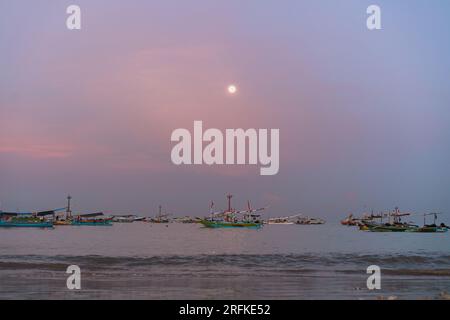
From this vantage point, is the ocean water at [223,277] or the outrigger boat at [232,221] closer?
the ocean water at [223,277]

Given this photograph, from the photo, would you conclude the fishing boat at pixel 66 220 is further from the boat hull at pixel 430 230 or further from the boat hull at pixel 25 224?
the boat hull at pixel 430 230

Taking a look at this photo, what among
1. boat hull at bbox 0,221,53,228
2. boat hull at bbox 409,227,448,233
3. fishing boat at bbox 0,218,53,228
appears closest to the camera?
boat hull at bbox 0,221,53,228

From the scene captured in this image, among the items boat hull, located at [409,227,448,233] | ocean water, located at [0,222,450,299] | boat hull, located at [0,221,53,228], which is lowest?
boat hull, located at [409,227,448,233]

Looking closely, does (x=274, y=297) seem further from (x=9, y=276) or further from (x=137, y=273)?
(x=9, y=276)

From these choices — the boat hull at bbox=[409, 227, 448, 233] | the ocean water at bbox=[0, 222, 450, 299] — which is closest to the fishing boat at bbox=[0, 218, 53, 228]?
the ocean water at bbox=[0, 222, 450, 299]

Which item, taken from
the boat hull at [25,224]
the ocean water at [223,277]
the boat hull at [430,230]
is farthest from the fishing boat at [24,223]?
the boat hull at [430,230]

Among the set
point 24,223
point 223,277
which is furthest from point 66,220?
point 223,277

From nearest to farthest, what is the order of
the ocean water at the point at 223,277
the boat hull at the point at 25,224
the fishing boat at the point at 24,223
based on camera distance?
1. the ocean water at the point at 223,277
2. the boat hull at the point at 25,224
3. the fishing boat at the point at 24,223

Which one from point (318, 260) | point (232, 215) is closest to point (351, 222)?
point (232, 215)

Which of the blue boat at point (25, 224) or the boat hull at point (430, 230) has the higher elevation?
the blue boat at point (25, 224)

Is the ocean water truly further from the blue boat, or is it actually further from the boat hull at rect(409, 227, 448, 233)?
the boat hull at rect(409, 227, 448, 233)

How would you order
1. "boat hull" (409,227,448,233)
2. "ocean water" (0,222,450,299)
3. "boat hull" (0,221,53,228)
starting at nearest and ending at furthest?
"ocean water" (0,222,450,299) < "boat hull" (0,221,53,228) < "boat hull" (409,227,448,233)

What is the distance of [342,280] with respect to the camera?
70.6 ft
